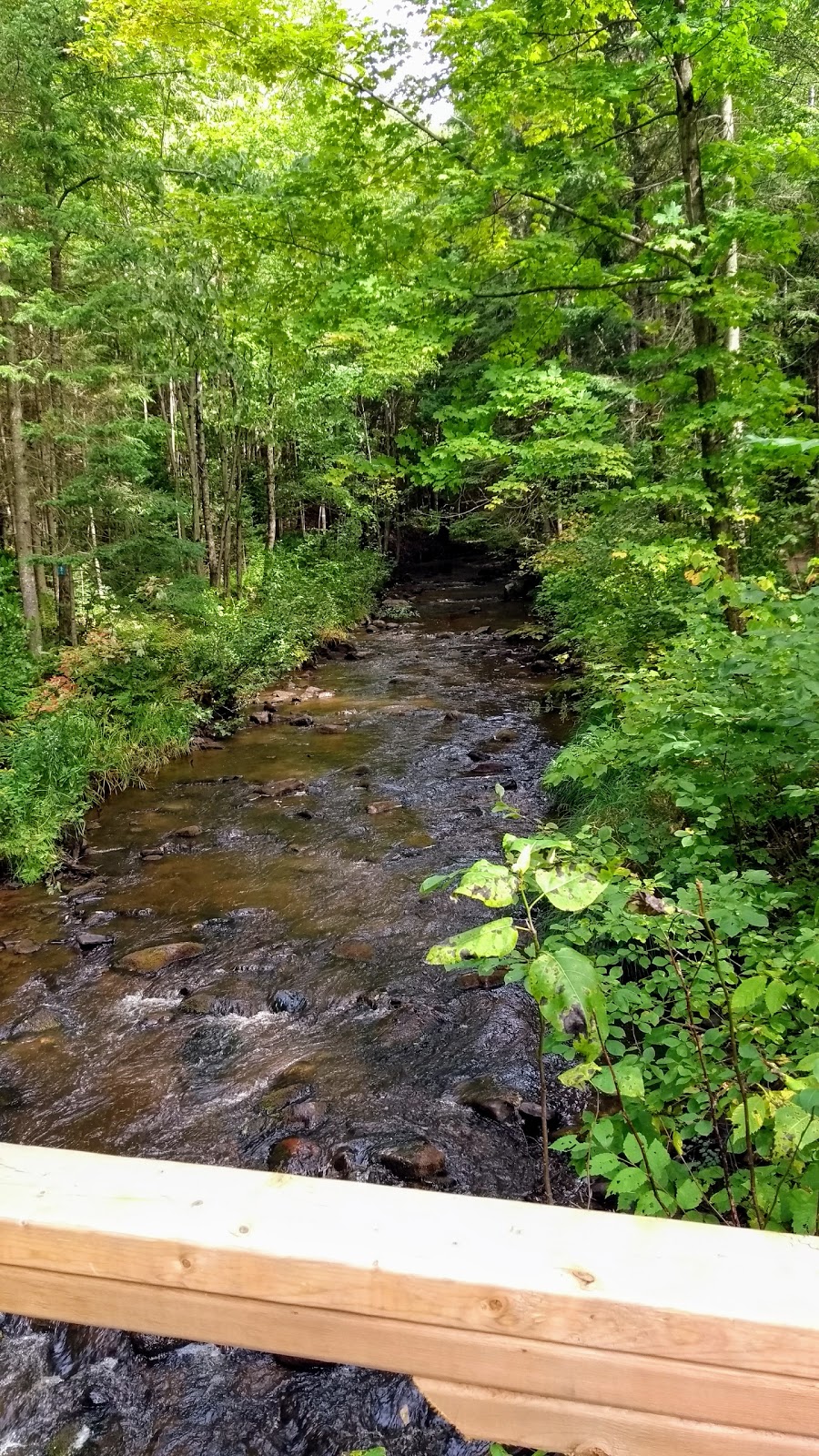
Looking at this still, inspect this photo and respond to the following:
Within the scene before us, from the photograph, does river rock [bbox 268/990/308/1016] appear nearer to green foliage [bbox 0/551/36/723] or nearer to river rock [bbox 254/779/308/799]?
river rock [bbox 254/779/308/799]

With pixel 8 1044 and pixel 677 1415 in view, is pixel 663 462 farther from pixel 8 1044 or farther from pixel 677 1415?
pixel 677 1415

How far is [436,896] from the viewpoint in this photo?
7.00 m

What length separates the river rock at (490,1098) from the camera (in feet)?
14.6

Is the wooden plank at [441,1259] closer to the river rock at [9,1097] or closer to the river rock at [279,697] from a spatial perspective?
the river rock at [9,1097]

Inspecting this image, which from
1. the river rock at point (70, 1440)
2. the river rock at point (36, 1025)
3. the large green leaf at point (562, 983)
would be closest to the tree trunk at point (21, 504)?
the river rock at point (36, 1025)

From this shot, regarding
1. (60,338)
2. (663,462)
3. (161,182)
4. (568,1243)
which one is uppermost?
(161,182)

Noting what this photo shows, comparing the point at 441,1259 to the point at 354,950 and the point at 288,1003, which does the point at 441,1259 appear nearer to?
→ the point at 288,1003

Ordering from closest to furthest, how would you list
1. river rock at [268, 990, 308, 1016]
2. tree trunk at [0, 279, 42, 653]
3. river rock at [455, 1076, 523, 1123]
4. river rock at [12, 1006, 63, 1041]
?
river rock at [455, 1076, 523, 1123] < river rock at [12, 1006, 63, 1041] < river rock at [268, 990, 308, 1016] < tree trunk at [0, 279, 42, 653]

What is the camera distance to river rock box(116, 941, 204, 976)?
611cm

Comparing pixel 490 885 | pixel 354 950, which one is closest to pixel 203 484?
pixel 354 950

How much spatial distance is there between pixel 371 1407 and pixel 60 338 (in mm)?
12955

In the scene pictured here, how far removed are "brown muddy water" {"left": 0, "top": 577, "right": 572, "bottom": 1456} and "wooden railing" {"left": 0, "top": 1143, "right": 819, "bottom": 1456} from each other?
2429 mm

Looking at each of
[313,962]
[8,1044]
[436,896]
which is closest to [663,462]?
[436,896]

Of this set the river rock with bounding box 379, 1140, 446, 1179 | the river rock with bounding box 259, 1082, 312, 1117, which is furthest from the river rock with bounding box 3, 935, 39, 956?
the river rock with bounding box 379, 1140, 446, 1179
